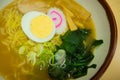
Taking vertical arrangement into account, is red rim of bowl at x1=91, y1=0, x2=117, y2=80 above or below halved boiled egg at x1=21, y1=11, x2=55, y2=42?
below

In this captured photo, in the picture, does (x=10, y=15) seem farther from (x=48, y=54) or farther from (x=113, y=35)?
(x=113, y=35)

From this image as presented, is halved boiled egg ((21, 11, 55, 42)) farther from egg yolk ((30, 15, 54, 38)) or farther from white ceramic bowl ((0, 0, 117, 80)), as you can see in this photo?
white ceramic bowl ((0, 0, 117, 80))

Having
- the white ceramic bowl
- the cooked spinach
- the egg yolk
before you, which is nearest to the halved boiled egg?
the egg yolk

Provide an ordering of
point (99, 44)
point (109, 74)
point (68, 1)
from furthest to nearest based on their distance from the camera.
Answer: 1. point (68, 1)
2. point (99, 44)
3. point (109, 74)

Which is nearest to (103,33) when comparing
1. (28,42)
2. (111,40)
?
(111,40)

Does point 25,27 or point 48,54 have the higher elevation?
point 25,27

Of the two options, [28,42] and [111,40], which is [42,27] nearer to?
[28,42]

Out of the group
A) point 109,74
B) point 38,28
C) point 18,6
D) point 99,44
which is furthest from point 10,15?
point 109,74
